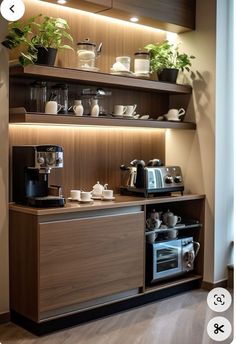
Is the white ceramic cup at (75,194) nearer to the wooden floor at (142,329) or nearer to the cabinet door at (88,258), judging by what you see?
the cabinet door at (88,258)

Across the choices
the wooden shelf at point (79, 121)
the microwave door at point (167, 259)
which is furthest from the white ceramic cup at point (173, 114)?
the microwave door at point (167, 259)

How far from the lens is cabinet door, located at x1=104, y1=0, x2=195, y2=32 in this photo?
359 centimetres

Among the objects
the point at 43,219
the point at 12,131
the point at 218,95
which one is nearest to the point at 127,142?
the point at 218,95

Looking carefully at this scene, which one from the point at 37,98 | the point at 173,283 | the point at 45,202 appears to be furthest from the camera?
the point at 173,283

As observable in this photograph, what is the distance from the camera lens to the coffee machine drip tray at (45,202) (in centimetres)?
304

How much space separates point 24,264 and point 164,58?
1.97 metres

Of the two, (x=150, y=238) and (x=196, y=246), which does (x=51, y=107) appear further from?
(x=196, y=246)

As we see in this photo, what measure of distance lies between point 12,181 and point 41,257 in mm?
605

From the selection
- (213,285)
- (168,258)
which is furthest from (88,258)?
(213,285)

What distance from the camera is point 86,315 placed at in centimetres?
323

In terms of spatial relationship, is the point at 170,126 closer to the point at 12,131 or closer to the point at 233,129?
the point at 233,129

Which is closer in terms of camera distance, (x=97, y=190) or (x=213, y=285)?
(x=97, y=190)

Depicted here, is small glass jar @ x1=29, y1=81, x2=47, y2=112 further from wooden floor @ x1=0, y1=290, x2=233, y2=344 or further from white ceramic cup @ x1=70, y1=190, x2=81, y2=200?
wooden floor @ x1=0, y1=290, x2=233, y2=344

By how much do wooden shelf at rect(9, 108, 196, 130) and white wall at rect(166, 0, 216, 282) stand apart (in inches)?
5.6
